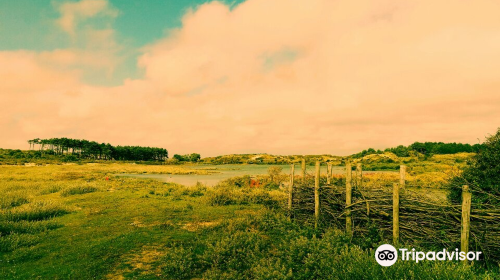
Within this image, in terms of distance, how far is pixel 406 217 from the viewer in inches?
332

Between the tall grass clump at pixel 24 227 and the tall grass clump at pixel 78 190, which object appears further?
the tall grass clump at pixel 78 190

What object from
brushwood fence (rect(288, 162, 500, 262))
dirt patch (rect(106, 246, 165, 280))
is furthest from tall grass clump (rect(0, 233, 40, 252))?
brushwood fence (rect(288, 162, 500, 262))

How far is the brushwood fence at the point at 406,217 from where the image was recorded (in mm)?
6926

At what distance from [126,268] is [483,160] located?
13.8 metres

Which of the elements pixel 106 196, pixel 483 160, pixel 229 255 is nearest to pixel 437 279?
pixel 229 255

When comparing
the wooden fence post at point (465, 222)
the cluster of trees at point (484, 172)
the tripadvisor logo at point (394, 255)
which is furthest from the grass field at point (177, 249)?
the cluster of trees at point (484, 172)

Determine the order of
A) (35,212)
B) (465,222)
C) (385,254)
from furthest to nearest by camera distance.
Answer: (35,212) → (465,222) → (385,254)

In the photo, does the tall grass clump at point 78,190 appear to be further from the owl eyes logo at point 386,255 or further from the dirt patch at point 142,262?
the owl eyes logo at point 386,255

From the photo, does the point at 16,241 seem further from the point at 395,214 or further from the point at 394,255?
the point at 395,214

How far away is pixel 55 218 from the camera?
1442cm

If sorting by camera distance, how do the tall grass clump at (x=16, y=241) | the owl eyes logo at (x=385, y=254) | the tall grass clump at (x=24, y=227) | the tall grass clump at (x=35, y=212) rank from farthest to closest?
1. the tall grass clump at (x=35, y=212)
2. the tall grass clump at (x=24, y=227)
3. the tall grass clump at (x=16, y=241)
4. the owl eyes logo at (x=385, y=254)

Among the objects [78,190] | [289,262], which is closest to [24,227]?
[289,262]

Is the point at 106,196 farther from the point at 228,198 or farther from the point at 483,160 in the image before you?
the point at 483,160

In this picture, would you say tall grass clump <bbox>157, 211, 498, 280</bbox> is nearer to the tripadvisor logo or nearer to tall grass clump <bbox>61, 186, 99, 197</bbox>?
the tripadvisor logo
